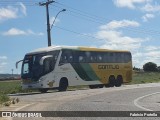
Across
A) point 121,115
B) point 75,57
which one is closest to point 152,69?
point 75,57

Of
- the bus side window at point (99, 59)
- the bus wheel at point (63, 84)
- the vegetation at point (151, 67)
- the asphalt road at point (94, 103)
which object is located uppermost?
the vegetation at point (151, 67)

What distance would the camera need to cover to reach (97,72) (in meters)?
40.1

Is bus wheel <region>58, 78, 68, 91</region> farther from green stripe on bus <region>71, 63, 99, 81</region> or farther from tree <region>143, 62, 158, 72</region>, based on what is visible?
tree <region>143, 62, 158, 72</region>

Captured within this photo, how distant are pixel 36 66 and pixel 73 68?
146 inches

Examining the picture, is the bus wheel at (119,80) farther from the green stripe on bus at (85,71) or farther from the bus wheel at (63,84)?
the bus wheel at (63,84)

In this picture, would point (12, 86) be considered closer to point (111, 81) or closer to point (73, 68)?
point (111, 81)

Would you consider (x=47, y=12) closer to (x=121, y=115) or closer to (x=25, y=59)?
(x=25, y=59)

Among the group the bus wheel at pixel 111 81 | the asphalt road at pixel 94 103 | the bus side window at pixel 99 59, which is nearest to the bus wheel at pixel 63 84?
the bus side window at pixel 99 59

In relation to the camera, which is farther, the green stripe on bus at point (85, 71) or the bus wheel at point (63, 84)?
the green stripe on bus at point (85, 71)

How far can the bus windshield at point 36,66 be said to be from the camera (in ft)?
112

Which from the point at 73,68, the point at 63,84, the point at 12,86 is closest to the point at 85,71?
the point at 73,68

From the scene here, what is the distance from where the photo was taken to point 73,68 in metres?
36.7

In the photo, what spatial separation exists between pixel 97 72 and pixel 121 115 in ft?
82.1

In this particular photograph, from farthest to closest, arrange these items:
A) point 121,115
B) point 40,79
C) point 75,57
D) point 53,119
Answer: point 75,57, point 40,79, point 121,115, point 53,119
